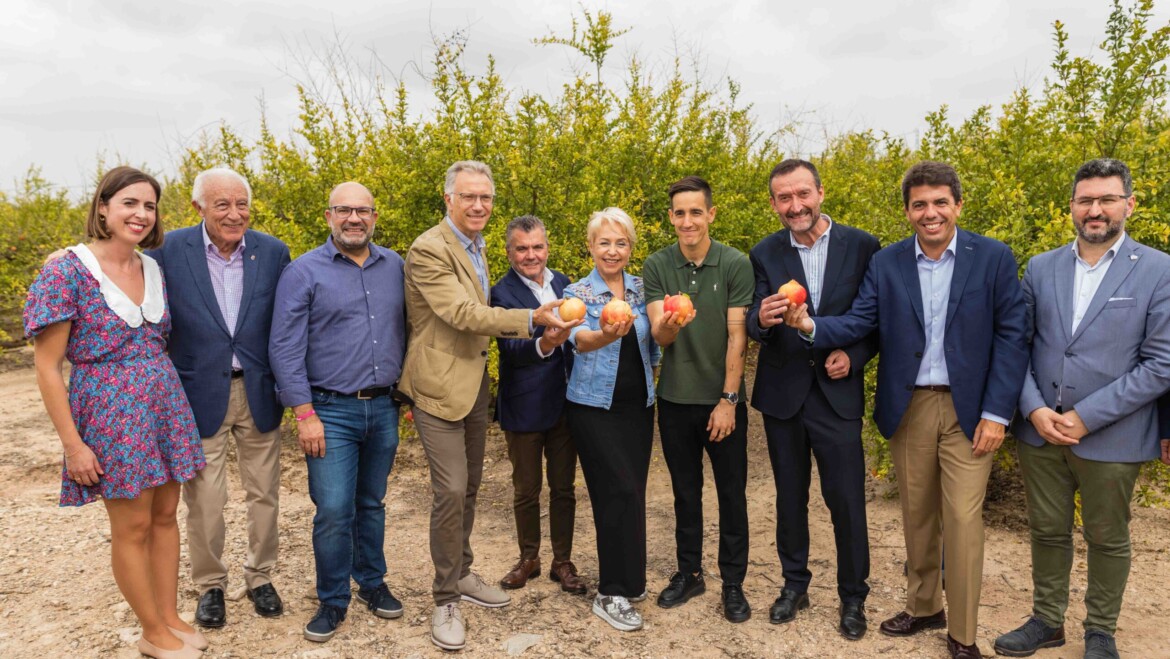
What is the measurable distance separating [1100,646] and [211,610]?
4.30 m

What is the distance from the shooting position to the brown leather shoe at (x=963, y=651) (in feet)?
11.3

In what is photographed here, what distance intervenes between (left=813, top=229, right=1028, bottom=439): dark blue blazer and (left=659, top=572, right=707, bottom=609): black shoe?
1.43 m

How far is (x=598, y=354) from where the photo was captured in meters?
3.74

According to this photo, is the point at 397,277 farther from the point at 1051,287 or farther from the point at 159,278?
the point at 1051,287

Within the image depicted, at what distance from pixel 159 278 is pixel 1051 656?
179 inches

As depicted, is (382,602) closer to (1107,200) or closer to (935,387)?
(935,387)

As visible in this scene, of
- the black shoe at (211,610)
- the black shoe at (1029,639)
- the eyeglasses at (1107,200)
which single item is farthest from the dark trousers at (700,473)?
the black shoe at (211,610)

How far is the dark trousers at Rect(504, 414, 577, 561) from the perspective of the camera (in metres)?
4.18

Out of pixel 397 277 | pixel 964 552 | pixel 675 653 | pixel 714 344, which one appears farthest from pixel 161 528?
pixel 964 552

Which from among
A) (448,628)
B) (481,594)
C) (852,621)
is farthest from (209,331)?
(852,621)

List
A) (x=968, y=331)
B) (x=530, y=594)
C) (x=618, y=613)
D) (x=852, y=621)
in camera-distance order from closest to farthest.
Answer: (x=968, y=331) → (x=852, y=621) → (x=618, y=613) → (x=530, y=594)

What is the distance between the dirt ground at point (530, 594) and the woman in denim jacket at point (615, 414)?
0.33m

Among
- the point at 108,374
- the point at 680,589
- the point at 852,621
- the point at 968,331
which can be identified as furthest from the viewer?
the point at 680,589

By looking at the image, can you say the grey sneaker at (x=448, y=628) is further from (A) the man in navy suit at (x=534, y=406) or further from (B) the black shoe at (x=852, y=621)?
(B) the black shoe at (x=852, y=621)
